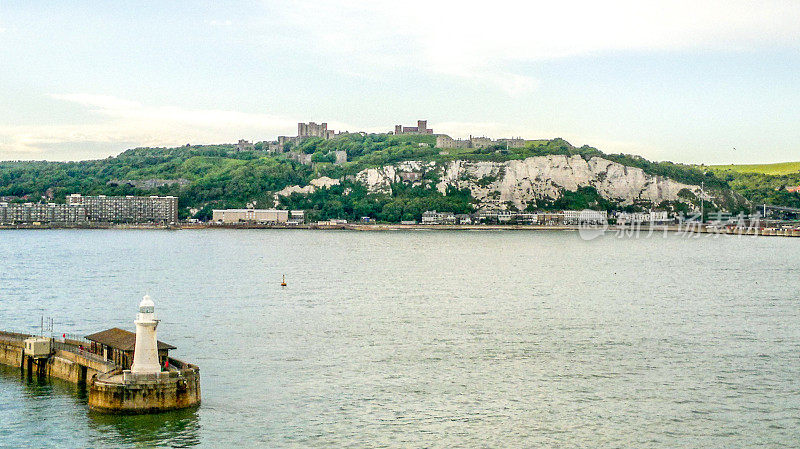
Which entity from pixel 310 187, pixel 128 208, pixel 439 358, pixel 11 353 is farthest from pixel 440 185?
pixel 11 353

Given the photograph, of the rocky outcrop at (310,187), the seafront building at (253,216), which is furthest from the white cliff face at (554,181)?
the seafront building at (253,216)

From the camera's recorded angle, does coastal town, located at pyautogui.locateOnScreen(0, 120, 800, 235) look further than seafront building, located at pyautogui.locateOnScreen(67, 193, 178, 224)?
No

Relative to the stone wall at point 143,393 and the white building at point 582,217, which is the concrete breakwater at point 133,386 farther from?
the white building at point 582,217

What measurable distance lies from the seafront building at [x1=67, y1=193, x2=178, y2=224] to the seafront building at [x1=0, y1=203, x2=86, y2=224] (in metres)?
2.06

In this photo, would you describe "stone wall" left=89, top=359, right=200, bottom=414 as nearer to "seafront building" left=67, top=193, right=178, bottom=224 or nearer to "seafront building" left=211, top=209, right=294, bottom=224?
"seafront building" left=211, top=209, right=294, bottom=224

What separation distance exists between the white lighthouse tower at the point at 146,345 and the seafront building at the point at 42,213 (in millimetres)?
138696

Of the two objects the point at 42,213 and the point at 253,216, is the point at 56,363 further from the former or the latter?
the point at 42,213

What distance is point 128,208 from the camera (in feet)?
506

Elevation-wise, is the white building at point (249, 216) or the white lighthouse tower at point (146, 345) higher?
the white building at point (249, 216)

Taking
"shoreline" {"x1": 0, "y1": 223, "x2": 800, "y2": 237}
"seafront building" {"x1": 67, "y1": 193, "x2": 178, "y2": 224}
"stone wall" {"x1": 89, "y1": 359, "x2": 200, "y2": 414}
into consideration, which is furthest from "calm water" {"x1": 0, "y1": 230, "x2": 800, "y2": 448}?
"seafront building" {"x1": 67, "y1": 193, "x2": 178, "y2": 224}

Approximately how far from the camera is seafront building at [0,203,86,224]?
150m

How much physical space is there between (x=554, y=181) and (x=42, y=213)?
86423 millimetres

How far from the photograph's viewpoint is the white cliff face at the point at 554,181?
490 ft

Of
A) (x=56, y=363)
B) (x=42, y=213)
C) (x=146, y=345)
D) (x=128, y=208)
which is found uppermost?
(x=128, y=208)
